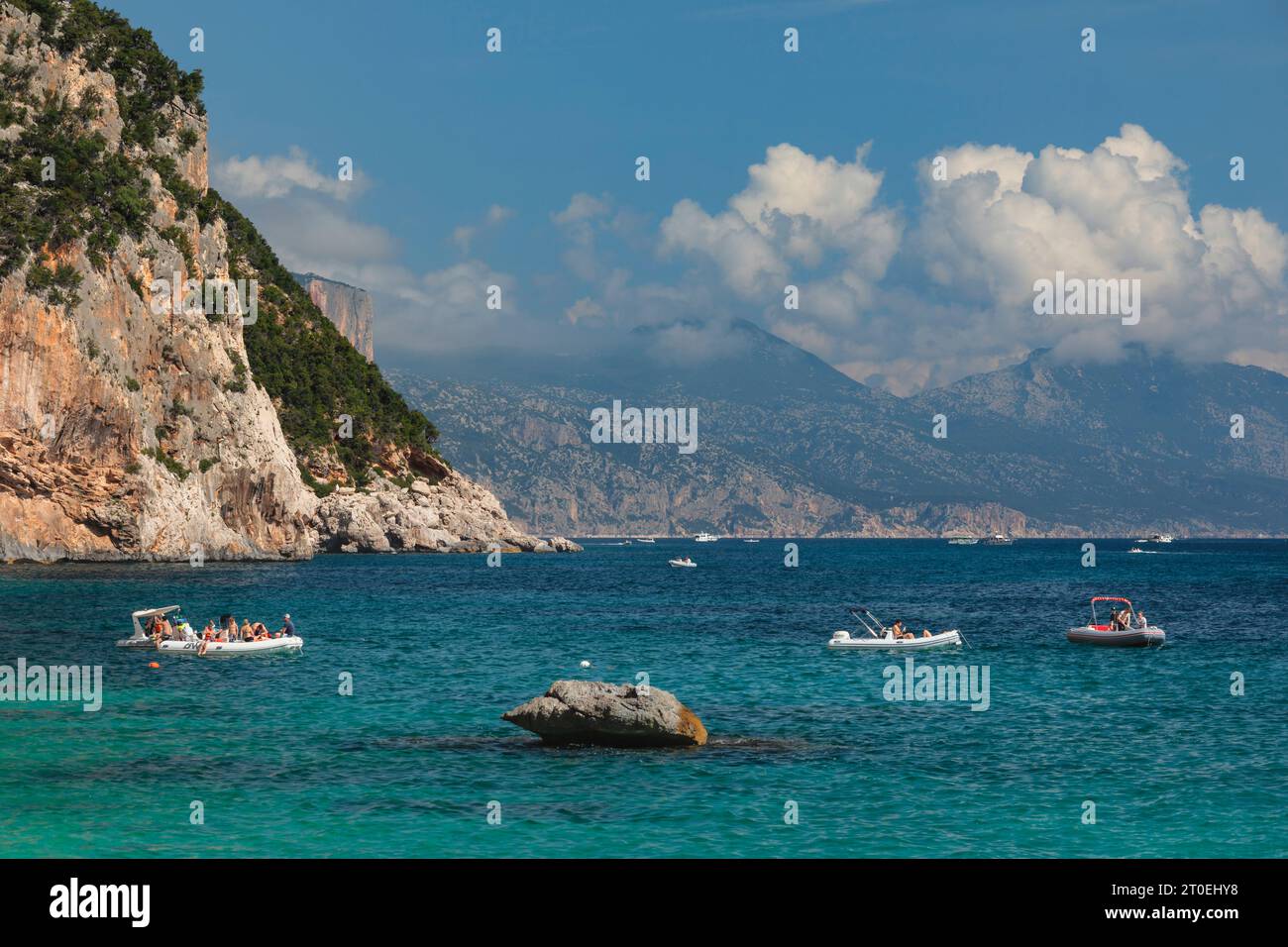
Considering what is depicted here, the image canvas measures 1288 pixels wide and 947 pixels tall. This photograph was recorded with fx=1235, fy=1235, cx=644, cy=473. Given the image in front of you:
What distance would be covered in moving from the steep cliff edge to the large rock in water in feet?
252

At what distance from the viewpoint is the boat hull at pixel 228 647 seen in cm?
4959

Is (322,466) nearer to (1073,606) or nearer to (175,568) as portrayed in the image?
(175,568)

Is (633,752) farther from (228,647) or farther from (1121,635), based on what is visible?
(1121,635)

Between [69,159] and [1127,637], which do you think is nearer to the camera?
[1127,637]

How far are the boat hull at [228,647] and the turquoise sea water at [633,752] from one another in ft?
3.56

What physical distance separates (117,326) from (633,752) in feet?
284

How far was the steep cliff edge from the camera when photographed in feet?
312

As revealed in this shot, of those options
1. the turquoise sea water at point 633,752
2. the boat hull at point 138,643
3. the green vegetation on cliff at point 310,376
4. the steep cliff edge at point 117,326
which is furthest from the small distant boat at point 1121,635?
the green vegetation on cliff at point 310,376

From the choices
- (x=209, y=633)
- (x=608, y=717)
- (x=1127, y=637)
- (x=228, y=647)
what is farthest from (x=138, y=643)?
(x=1127, y=637)

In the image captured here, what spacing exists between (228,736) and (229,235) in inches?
5845

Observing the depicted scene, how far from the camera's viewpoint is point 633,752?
28.8 metres

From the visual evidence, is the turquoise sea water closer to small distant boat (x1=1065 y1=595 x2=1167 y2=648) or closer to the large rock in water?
the large rock in water

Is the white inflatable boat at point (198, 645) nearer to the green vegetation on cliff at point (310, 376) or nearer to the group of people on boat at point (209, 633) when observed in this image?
the group of people on boat at point (209, 633)

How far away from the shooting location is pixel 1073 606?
9012cm
